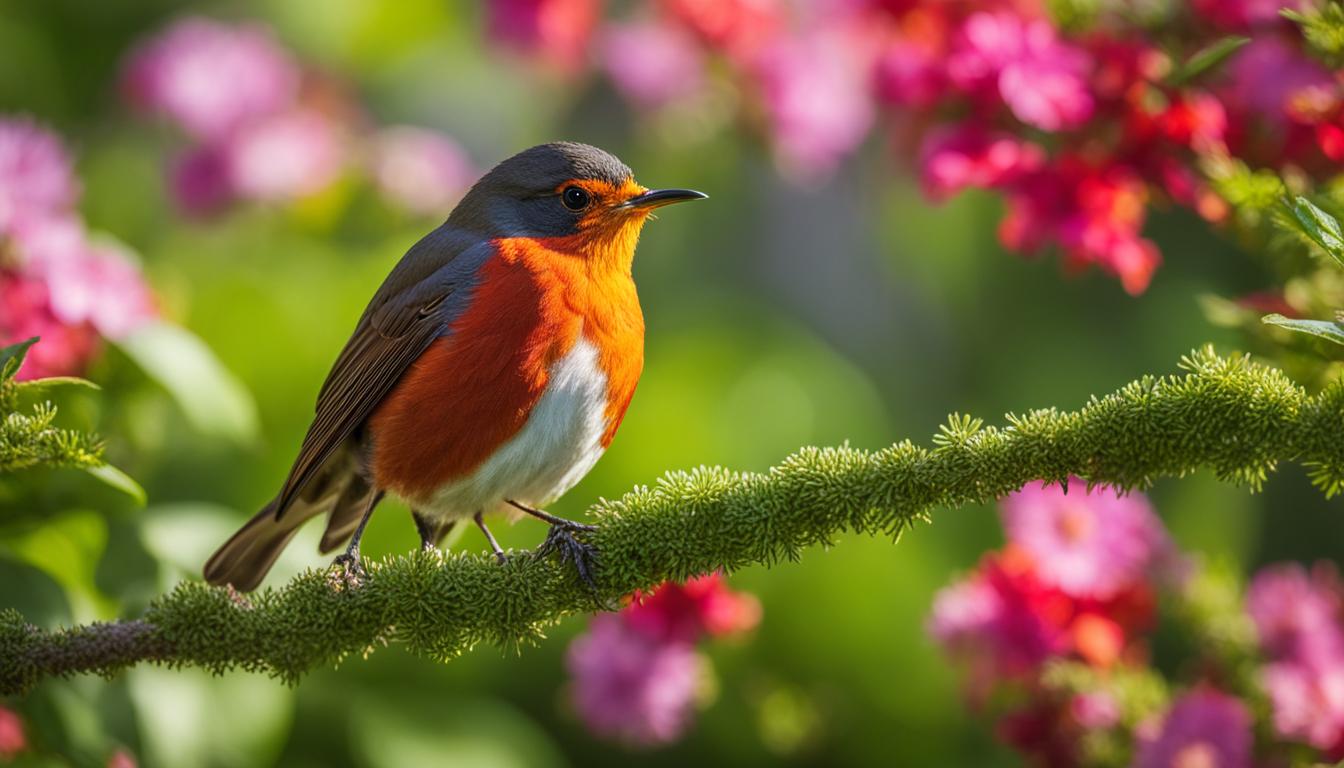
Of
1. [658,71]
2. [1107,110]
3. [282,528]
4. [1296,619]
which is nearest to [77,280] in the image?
[282,528]

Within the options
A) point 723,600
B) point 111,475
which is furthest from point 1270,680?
point 111,475

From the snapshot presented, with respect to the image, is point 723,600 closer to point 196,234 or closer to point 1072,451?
point 1072,451

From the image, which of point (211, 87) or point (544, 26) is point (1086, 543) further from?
point (211, 87)

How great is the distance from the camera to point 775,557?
6.34ft

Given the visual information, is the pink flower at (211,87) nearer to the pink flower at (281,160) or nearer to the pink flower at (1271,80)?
the pink flower at (281,160)

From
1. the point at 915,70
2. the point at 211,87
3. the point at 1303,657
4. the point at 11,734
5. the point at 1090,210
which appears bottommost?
the point at 11,734

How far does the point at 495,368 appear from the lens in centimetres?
255

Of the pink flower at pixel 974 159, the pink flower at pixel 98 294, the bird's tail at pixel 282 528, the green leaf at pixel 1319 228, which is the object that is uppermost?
the pink flower at pixel 974 159

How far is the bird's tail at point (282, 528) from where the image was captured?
9.04 feet

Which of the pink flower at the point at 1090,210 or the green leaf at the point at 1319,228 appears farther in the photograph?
the pink flower at the point at 1090,210

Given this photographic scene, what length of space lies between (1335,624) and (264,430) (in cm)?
251

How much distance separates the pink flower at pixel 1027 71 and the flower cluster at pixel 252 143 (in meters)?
1.91

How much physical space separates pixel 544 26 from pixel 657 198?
1787mm

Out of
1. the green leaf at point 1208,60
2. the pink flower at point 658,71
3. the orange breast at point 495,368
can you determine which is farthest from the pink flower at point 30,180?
the green leaf at point 1208,60
